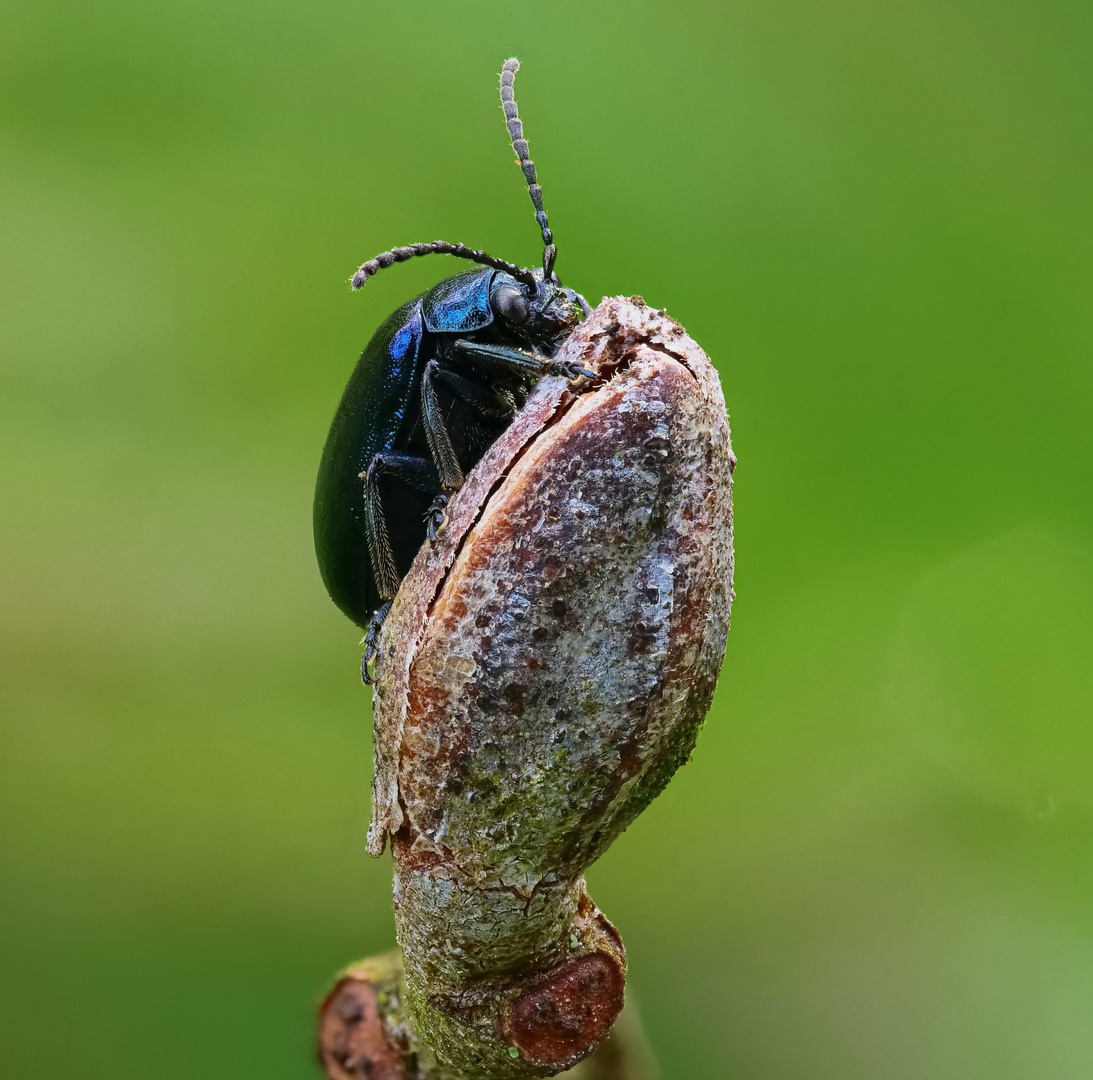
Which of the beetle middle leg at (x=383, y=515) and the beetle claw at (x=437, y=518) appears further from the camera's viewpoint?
the beetle middle leg at (x=383, y=515)

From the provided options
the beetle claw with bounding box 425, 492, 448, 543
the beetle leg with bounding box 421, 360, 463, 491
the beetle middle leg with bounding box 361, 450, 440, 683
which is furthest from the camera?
the beetle middle leg with bounding box 361, 450, 440, 683

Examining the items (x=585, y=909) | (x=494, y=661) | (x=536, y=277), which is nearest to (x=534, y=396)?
(x=494, y=661)

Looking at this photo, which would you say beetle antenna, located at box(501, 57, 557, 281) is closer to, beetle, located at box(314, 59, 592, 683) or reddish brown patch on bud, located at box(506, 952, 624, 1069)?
beetle, located at box(314, 59, 592, 683)

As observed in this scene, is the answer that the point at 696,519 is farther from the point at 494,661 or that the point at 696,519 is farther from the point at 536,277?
the point at 536,277

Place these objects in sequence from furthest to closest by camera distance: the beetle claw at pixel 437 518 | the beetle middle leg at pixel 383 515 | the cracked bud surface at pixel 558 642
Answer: the beetle middle leg at pixel 383 515 < the beetle claw at pixel 437 518 < the cracked bud surface at pixel 558 642

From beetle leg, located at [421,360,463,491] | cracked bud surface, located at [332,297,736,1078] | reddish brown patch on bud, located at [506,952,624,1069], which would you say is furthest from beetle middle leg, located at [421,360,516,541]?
reddish brown patch on bud, located at [506,952,624,1069]

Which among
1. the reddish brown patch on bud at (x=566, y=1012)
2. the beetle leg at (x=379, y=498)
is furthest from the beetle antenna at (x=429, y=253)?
the reddish brown patch on bud at (x=566, y=1012)

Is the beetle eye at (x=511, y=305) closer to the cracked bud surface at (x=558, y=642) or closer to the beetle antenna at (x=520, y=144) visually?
the beetle antenna at (x=520, y=144)
